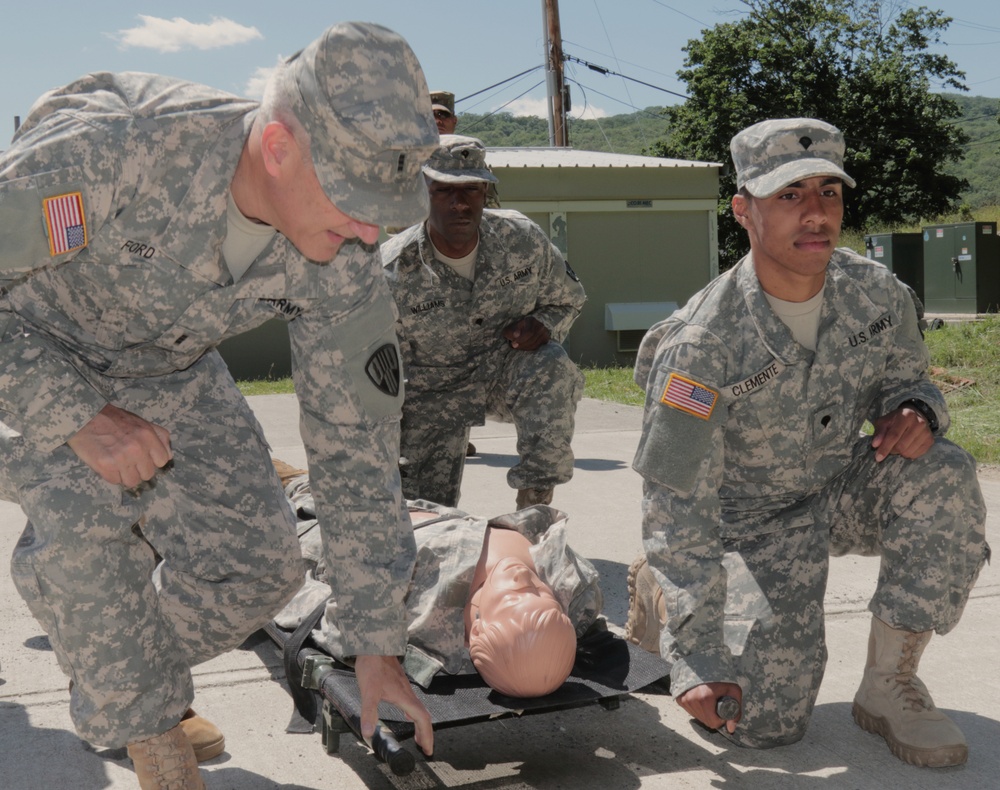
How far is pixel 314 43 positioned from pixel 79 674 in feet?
4.32

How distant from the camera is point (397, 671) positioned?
2.40 metres

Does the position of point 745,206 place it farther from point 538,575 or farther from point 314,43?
point 314,43

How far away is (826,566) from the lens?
3.13 meters

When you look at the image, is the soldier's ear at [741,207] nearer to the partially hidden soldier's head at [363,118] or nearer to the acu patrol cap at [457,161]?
the partially hidden soldier's head at [363,118]

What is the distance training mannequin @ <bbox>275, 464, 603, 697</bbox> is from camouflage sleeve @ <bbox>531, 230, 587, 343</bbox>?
1.60 metres

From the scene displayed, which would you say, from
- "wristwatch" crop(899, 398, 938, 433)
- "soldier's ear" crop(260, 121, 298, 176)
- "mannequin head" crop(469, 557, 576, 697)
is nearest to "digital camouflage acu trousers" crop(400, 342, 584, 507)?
"mannequin head" crop(469, 557, 576, 697)

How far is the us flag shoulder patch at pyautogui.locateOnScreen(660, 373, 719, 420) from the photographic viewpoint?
9.45 ft

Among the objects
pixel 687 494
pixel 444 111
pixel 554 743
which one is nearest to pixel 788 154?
pixel 687 494

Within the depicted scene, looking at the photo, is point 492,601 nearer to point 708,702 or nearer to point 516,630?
point 516,630

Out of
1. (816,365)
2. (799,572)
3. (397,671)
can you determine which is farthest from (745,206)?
(397,671)

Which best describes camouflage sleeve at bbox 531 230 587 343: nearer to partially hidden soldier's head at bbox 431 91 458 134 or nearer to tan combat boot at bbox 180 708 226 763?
partially hidden soldier's head at bbox 431 91 458 134

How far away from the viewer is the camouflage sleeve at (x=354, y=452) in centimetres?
243

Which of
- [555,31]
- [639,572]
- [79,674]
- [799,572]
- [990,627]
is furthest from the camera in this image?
[555,31]

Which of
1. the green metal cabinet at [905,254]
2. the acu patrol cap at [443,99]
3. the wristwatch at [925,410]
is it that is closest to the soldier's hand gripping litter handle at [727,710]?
the wristwatch at [925,410]
